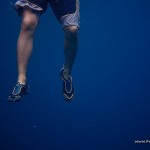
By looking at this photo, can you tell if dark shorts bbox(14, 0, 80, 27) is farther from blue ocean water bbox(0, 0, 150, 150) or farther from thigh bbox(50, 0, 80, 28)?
blue ocean water bbox(0, 0, 150, 150)

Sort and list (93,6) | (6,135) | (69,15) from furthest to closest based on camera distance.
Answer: (93,6)
(6,135)
(69,15)

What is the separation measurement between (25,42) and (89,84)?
5.30m

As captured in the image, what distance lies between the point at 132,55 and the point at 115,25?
0.96 metres

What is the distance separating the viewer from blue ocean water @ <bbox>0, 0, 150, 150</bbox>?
24.2 feet

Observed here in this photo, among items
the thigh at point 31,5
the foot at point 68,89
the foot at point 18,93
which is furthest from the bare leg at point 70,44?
the foot at point 18,93

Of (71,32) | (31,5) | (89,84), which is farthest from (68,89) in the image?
(89,84)

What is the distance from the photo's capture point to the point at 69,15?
325cm

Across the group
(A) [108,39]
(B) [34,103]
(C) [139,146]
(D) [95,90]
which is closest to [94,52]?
(A) [108,39]

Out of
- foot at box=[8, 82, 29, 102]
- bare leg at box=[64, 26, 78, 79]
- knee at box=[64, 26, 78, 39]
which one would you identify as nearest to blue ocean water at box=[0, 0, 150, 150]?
bare leg at box=[64, 26, 78, 79]

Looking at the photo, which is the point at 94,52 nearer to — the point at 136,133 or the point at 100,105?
the point at 100,105

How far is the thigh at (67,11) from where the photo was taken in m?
3.21

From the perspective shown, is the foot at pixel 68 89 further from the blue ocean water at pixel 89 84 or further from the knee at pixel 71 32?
the blue ocean water at pixel 89 84

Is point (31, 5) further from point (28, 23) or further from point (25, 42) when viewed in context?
point (25, 42)

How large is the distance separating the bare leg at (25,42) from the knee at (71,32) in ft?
1.39
